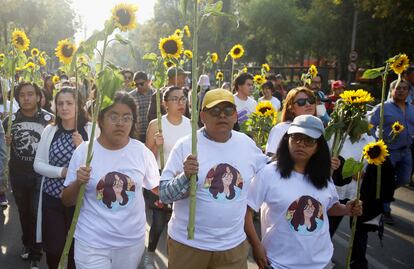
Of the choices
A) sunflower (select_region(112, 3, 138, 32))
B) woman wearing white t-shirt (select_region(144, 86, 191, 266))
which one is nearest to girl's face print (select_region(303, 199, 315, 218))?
sunflower (select_region(112, 3, 138, 32))

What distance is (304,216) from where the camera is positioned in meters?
2.72

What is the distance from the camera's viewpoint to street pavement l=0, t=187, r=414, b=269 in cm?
477

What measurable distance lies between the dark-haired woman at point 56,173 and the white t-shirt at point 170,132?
3.45ft

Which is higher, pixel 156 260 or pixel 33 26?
pixel 33 26

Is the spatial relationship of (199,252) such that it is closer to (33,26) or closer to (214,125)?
(214,125)

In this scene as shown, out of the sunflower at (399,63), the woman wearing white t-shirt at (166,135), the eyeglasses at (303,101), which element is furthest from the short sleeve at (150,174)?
the sunflower at (399,63)

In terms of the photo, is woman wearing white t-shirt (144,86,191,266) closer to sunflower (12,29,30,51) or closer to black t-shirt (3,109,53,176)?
black t-shirt (3,109,53,176)

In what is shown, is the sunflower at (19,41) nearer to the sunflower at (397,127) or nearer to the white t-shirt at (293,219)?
the white t-shirt at (293,219)

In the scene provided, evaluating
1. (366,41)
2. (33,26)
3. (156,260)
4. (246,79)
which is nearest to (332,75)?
(366,41)

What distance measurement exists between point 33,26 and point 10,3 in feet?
23.1

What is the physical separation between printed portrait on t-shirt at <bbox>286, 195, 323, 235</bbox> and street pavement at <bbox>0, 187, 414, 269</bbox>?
6.92ft

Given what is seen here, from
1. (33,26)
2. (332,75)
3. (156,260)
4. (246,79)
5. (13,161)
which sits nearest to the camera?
(13,161)

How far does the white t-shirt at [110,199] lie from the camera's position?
275 centimetres

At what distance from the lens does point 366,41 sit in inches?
1179
